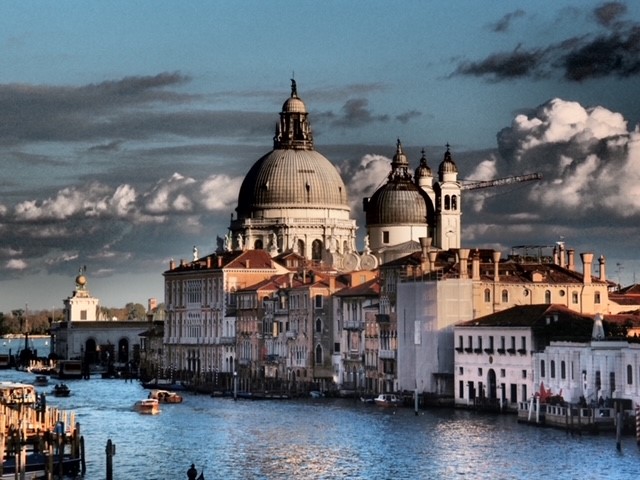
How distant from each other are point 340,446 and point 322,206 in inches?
2368

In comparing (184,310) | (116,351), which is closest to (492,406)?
(184,310)

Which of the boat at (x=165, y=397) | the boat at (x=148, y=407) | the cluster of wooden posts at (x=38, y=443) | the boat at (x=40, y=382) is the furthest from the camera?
the boat at (x=40, y=382)

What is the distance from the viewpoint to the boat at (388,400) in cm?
7575

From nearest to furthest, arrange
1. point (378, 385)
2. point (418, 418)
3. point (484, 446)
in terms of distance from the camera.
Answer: point (484, 446) → point (418, 418) → point (378, 385)

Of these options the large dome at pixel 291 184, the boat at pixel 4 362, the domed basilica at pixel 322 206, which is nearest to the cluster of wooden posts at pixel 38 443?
the domed basilica at pixel 322 206

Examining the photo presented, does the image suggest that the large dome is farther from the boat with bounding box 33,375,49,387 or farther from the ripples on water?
the ripples on water

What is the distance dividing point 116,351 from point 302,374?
56.8m

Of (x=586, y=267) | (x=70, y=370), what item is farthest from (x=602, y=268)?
(x=70, y=370)

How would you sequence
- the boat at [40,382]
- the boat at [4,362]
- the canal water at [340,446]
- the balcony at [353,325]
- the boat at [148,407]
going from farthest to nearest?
1. the boat at [4,362]
2. the boat at [40,382]
3. the balcony at [353,325]
4. the boat at [148,407]
5. the canal water at [340,446]

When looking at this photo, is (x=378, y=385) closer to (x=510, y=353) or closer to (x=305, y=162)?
(x=510, y=353)

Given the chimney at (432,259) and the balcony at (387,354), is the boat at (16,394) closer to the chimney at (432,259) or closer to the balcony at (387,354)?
the balcony at (387,354)

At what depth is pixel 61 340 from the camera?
490 ft

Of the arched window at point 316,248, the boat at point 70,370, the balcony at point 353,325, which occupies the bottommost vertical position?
the boat at point 70,370

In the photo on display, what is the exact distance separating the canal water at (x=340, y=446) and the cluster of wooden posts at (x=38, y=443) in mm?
847
